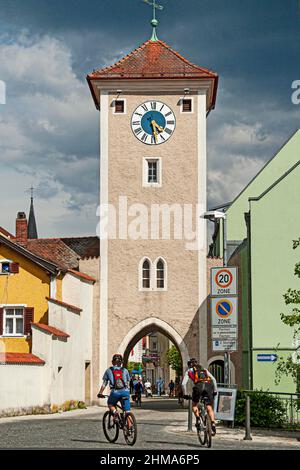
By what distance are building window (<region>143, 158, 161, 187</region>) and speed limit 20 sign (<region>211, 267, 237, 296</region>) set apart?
1882cm

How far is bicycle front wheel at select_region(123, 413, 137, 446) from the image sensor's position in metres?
16.8

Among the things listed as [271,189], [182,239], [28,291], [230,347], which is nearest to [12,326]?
[28,291]

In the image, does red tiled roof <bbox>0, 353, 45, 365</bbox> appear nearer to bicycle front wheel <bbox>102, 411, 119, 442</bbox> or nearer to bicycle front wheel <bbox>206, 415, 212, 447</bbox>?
bicycle front wheel <bbox>102, 411, 119, 442</bbox>

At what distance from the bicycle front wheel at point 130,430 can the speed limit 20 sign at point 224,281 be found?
738cm

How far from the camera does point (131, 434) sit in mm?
16812

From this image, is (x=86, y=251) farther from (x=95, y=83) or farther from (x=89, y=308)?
(x=95, y=83)

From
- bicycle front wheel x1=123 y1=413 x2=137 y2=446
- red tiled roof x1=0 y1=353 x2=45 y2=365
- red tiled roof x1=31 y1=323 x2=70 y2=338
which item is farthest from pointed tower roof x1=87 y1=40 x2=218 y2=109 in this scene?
bicycle front wheel x1=123 y1=413 x2=137 y2=446

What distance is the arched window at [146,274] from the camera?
41.9 metres

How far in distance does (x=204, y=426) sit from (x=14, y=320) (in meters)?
21.9

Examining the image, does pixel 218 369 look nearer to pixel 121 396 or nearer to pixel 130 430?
pixel 121 396

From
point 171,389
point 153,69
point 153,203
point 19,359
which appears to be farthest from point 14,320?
point 171,389

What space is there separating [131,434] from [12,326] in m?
21.7

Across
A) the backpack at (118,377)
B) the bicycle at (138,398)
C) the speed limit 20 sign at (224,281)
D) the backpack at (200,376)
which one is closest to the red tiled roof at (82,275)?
the bicycle at (138,398)

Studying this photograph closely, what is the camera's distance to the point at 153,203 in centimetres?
4222
